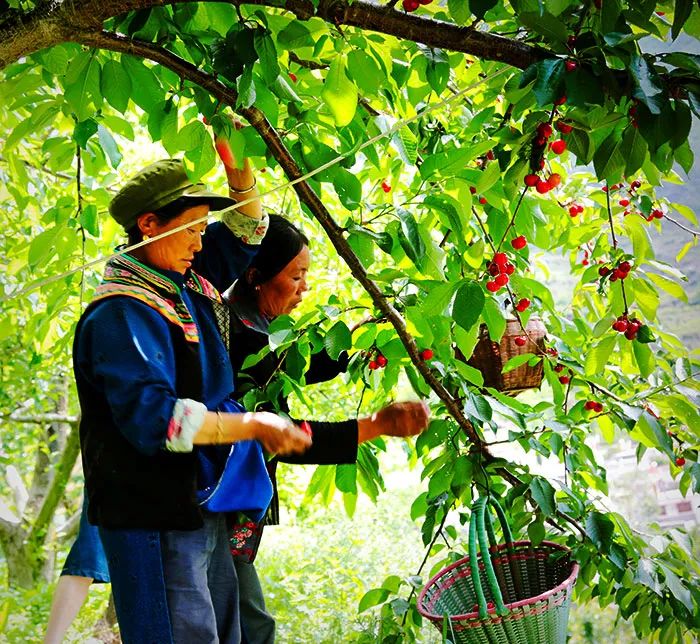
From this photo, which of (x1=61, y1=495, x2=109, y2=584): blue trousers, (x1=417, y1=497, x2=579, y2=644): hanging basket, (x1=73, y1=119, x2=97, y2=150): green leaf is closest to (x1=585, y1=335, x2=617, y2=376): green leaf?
(x1=417, y1=497, x2=579, y2=644): hanging basket

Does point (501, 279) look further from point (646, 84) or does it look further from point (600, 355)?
point (646, 84)

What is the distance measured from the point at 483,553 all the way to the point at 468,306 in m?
0.39

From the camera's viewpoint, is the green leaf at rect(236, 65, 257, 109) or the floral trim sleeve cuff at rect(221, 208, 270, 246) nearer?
the green leaf at rect(236, 65, 257, 109)

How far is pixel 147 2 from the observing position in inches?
37.2

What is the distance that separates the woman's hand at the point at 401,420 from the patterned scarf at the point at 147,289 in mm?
348

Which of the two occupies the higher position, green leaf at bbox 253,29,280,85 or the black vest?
green leaf at bbox 253,29,280,85

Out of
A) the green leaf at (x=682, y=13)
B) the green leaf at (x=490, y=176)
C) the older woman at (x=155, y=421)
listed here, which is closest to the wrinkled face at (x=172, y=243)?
the older woman at (x=155, y=421)

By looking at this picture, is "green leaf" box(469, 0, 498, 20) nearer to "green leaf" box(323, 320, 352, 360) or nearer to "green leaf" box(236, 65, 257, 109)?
"green leaf" box(236, 65, 257, 109)

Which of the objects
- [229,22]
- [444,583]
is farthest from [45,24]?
[444,583]

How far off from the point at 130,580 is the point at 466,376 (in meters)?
0.66

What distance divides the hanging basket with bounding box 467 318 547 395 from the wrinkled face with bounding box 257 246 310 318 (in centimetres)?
42

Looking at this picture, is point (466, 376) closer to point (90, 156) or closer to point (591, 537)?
point (591, 537)

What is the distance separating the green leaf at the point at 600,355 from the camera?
1.42 metres

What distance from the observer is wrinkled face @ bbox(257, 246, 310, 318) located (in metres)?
1.66
